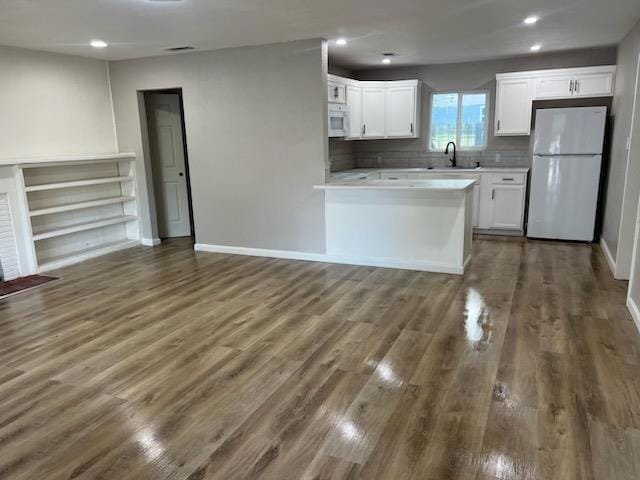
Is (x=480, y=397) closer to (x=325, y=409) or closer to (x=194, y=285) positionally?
(x=325, y=409)

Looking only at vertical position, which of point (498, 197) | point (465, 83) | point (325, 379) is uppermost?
point (465, 83)

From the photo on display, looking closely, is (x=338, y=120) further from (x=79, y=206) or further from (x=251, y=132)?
(x=79, y=206)

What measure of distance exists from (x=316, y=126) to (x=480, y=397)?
3406 millimetres

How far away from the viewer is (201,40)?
190 inches

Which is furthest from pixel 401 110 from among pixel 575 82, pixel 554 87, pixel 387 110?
pixel 575 82

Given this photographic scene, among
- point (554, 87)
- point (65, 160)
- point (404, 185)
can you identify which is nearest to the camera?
Result: point (404, 185)

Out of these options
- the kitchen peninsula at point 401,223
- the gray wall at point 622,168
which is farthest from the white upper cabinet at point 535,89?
the kitchen peninsula at point 401,223

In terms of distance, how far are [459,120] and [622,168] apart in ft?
9.14

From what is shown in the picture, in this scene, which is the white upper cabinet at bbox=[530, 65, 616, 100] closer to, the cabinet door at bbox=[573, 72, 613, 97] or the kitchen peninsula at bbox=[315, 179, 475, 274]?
the cabinet door at bbox=[573, 72, 613, 97]

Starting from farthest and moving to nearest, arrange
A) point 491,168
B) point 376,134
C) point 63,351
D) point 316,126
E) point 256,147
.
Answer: point 376,134, point 491,168, point 256,147, point 316,126, point 63,351

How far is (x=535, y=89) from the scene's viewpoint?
20.7 ft

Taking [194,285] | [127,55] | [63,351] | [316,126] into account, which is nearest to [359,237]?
[316,126]

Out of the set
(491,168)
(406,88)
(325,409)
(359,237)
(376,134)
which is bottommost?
(325,409)

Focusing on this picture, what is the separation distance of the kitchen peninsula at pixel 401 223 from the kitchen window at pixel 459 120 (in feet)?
8.00
